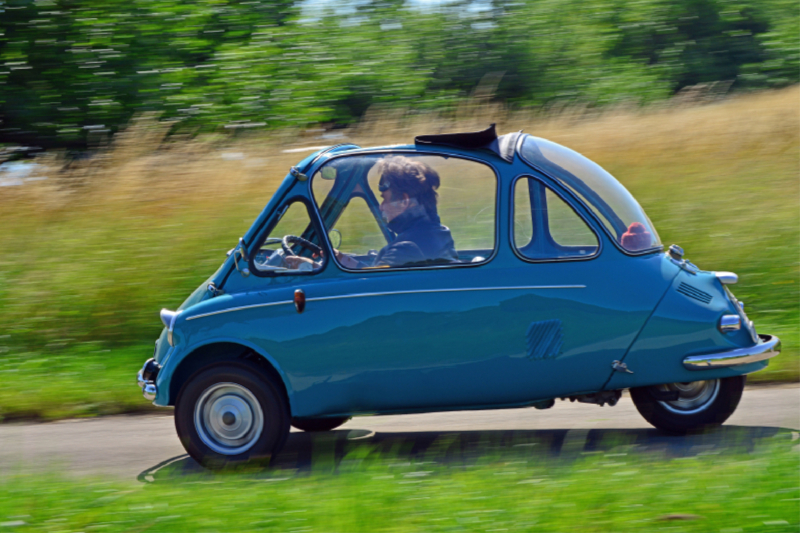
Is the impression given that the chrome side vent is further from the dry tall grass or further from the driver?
the dry tall grass

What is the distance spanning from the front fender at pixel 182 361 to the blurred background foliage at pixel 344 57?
9.96 meters

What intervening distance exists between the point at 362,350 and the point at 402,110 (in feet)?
37.1

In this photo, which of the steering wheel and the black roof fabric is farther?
the steering wheel

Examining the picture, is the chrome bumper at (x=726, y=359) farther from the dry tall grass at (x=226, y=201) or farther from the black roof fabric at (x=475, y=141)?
the dry tall grass at (x=226, y=201)

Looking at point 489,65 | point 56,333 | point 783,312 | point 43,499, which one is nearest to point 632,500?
point 43,499

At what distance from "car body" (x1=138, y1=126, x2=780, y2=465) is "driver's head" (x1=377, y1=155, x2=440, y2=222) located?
0.02 metres

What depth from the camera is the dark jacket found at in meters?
5.08

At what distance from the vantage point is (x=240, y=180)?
11.5 m

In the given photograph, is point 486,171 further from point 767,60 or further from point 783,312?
point 767,60

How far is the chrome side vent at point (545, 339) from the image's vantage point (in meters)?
4.93

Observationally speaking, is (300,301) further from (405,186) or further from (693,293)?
(693,293)

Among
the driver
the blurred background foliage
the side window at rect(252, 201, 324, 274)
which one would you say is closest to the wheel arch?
the side window at rect(252, 201, 324, 274)

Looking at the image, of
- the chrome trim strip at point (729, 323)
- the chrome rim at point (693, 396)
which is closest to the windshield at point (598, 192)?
the chrome trim strip at point (729, 323)

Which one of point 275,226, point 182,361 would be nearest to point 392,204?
point 275,226
